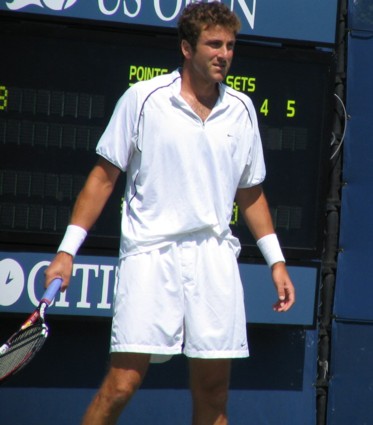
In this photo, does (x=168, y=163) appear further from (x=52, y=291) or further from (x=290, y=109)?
(x=290, y=109)

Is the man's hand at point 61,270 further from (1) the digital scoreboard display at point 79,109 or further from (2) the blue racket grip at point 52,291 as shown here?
(1) the digital scoreboard display at point 79,109

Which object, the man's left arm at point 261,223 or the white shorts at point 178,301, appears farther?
the man's left arm at point 261,223

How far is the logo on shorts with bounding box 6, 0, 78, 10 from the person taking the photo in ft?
17.8

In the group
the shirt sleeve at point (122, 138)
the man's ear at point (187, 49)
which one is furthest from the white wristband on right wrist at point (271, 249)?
the man's ear at point (187, 49)

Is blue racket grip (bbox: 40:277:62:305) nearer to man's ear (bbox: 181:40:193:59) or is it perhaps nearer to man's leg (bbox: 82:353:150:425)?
man's leg (bbox: 82:353:150:425)

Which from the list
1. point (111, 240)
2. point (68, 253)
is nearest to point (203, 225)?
point (68, 253)

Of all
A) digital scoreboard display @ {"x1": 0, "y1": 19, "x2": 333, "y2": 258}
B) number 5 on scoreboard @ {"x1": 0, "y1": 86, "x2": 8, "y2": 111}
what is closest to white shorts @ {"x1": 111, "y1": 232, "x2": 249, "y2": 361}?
digital scoreboard display @ {"x1": 0, "y1": 19, "x2": 333, "y2": 258}

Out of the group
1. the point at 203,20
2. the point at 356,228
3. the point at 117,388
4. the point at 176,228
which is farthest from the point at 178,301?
the point at 356,228

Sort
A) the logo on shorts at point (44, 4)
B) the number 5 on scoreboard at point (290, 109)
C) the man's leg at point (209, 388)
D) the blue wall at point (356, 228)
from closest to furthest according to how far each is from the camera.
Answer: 1. the man's leg at point (209, 388)
2. the logo on shorts at point (44, 4)
3. the number 5 on scoreboard at point (290, 109)
4. the blue wall at point (356, 228)

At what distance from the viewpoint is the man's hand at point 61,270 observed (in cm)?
423

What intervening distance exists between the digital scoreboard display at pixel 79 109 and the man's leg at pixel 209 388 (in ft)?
4.11

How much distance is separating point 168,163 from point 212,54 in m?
0.46

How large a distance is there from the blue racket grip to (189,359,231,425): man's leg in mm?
643

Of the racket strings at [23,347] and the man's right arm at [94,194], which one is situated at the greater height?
the man's right arm at [94,194]
